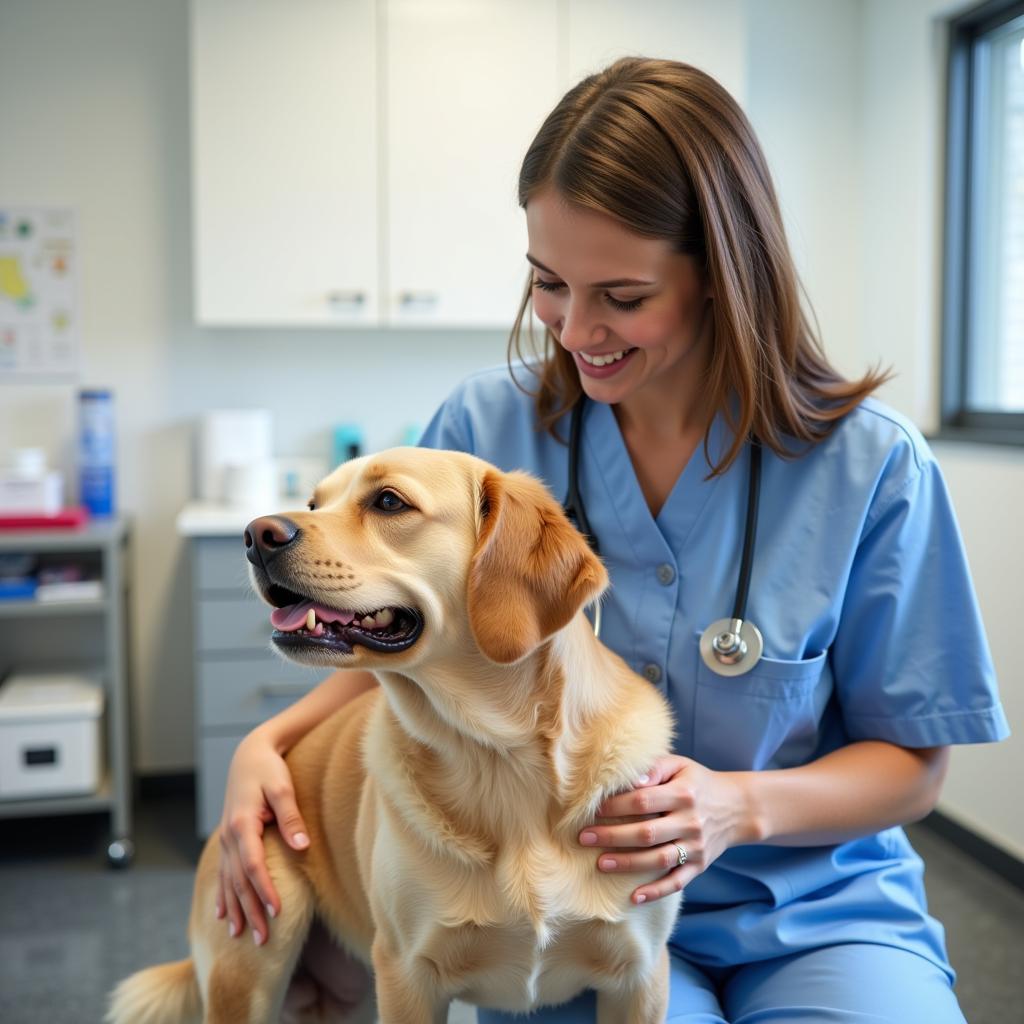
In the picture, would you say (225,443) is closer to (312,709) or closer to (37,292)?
(37,292)

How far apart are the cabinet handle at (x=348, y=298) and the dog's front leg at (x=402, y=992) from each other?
1.93 metres

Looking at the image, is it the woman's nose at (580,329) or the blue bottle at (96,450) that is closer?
the woman's nose at (580,329)

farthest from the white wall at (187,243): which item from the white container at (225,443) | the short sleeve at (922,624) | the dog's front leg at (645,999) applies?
the dog's front leg at (645,999)

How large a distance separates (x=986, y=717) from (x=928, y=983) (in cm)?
28

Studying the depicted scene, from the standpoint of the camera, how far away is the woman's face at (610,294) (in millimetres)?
1123

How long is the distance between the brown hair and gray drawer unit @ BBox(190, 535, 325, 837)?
1.55 metres

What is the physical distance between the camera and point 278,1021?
122cm

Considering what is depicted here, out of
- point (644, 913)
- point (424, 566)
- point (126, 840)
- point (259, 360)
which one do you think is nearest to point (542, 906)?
point (644, 913)

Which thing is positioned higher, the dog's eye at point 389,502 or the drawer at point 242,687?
the dog's eye at point 389,502

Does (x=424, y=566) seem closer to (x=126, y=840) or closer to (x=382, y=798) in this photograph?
(x=382, y=798)

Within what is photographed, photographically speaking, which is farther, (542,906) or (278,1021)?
Answer: (278,1021)

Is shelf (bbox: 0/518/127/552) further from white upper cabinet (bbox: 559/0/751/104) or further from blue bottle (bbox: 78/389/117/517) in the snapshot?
white upper cabinet (bbox: 559/0/751/104)

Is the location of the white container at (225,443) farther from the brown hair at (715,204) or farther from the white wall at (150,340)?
the brown hair at (715,204)

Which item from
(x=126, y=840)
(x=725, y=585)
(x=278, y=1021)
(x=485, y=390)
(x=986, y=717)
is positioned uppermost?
(x=485, y=390)
